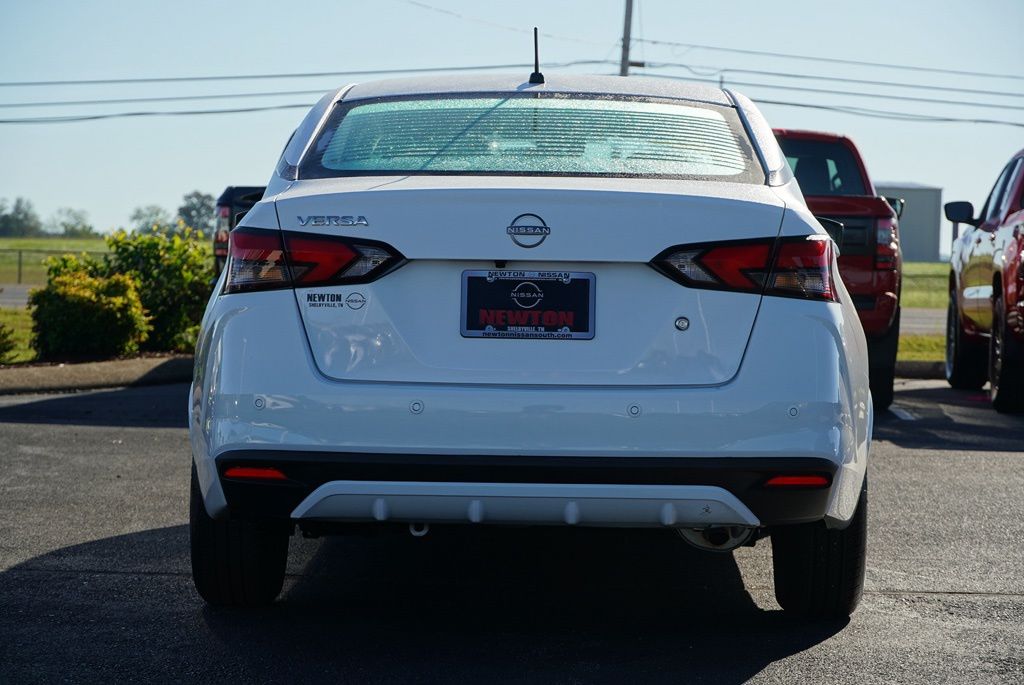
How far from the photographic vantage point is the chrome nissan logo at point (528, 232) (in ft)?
12.9

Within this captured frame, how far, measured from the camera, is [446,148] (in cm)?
449

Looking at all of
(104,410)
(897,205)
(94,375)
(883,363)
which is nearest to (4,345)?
(94,375)

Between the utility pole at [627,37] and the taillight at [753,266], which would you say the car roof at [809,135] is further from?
the utility pole at [627,37]

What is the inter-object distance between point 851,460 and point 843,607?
2.29ft

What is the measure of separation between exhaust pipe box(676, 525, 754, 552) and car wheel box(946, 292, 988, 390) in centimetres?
914

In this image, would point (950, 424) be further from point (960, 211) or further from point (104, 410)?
point (104, 410)

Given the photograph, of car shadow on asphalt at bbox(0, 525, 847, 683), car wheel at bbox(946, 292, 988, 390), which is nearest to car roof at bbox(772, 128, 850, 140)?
car wheel at bbox(946, 292, 988, 390)

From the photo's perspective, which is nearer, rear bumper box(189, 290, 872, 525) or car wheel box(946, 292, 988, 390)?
rear bumper box(189, 290, 872, 525)

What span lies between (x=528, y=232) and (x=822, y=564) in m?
1.46

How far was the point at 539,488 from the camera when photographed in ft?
12.7

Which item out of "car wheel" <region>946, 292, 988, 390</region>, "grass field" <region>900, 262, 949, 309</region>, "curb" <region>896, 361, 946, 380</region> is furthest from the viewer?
"grass field" <region>900, 262, 949, 309</region>

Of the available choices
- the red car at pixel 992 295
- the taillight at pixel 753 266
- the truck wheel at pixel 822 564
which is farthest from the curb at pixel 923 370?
the taillight at pixel 753 266

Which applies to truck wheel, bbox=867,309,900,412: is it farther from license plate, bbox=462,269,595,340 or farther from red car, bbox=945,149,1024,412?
license plate, bbox=462,269,595,340

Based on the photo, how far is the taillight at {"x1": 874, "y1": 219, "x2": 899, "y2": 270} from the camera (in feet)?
32.4
